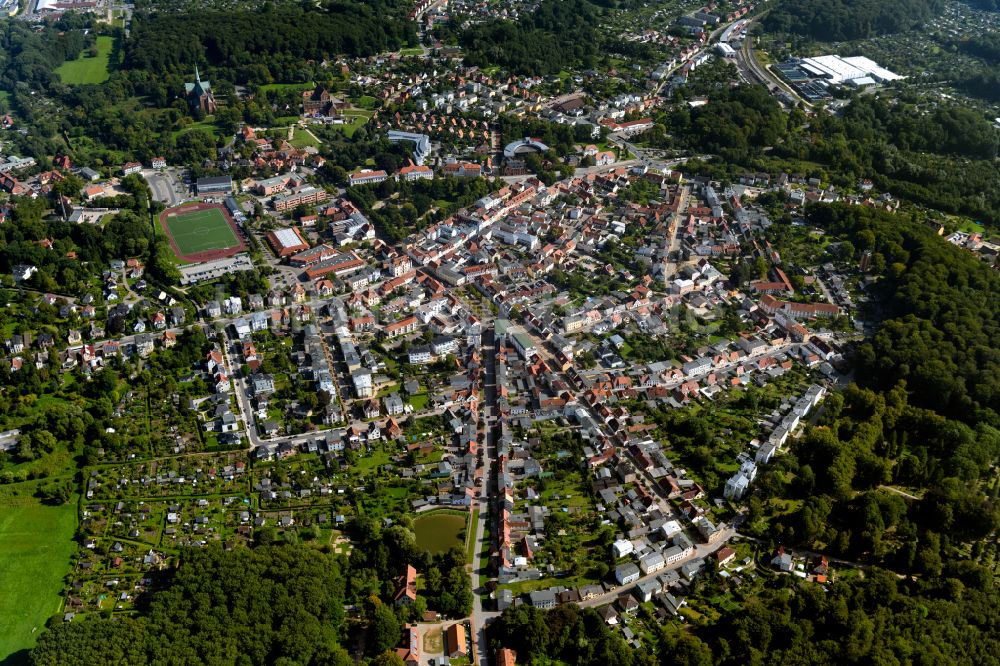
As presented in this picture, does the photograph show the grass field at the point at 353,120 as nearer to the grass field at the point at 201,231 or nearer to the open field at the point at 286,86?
the open field at the point at 286,86

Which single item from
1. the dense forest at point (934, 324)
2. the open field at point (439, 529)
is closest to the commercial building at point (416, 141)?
the dense forest at point (934, 324)

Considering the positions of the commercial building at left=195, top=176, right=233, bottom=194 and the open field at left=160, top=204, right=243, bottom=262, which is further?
the commercial building at left=195, top=176, right=233, bottom=194

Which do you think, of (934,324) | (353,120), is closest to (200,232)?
(353,120)

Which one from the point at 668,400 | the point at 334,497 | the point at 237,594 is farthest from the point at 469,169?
the point at 237,594

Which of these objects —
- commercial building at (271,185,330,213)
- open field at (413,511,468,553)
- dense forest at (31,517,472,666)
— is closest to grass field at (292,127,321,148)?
commercial building at (271,185,330,213)

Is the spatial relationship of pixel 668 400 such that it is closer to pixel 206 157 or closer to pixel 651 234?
pixel 651 234

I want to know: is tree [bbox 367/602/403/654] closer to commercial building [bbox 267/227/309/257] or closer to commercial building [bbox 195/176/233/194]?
commercial building [bbox 267/227/309/257]

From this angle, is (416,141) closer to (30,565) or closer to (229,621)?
(30,565)
